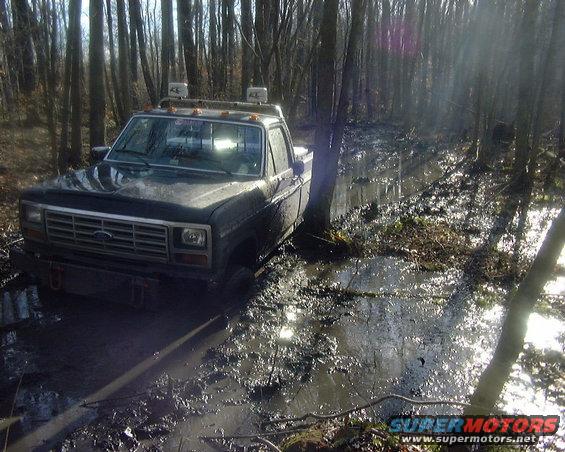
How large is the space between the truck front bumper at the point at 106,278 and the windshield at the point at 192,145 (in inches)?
61.4

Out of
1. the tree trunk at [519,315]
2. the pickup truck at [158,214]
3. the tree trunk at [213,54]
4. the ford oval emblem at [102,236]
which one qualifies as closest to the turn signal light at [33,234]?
the pickup truck at [158,214]

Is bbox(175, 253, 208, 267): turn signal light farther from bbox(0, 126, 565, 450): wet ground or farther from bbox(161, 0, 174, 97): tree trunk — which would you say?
bbox(161, 0, 174, 97): tree trunk

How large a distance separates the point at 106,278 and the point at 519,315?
3376mm

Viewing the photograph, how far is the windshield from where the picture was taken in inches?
229

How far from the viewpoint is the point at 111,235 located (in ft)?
15.1

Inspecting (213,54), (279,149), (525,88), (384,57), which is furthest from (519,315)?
(384,57)

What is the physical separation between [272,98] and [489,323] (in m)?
8.97

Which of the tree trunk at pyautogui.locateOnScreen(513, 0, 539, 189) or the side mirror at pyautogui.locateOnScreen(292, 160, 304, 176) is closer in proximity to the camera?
the side mirror at pyautogui.locateOnScreen(292, 160, 304, 176)

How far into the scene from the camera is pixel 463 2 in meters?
30.7

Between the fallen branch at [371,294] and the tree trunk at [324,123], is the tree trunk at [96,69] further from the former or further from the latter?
the fallen branch at [371,294]

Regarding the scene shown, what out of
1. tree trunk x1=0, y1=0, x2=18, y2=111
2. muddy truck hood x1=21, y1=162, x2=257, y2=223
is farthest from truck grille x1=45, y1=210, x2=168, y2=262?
tree trunk x1=0, y1=0, x2=18, y2=111

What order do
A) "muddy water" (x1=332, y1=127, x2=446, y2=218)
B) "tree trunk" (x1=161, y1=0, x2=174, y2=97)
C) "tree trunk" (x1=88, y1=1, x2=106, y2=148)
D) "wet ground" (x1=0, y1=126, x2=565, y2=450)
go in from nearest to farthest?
"wet ground" (x1=0, y1=126, x2=565, y2=450) < "tree trunk" (x1=88, y1=1, x2=106, y2=148) < "muddy water" (x1=332, y1=127, x2=446, y2=218) < "tree trunk" (x1=161, y1=0, x2=174, y2=97)

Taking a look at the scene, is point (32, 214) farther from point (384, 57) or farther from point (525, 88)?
point (384, 57)

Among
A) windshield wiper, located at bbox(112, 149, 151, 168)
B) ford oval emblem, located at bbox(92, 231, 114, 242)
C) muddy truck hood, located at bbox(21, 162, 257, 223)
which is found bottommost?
ford oval emblem, located at bbox(92, 231, 114, 242)
